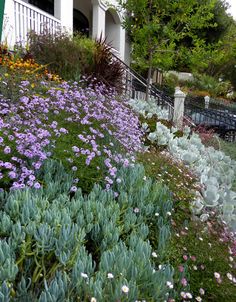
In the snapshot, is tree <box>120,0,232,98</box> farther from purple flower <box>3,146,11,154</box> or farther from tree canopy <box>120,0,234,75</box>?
purple flower <box>3,146,11,154</box>

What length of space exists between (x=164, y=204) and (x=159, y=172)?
3.41ft

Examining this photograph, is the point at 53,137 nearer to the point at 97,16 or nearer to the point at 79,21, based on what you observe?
the point at 97,16

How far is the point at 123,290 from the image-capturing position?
1.67 meters

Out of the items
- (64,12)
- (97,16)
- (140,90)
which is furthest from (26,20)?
(97,16)

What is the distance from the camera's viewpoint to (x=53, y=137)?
327 cm

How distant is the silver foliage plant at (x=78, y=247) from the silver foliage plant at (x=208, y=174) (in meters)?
0.80

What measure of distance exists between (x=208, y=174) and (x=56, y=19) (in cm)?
754

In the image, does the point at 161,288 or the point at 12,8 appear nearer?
the point at 161,288

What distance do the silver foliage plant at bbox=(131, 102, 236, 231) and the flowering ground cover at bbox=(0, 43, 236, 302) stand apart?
0.20 ft

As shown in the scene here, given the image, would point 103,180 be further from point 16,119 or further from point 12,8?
point 12,8

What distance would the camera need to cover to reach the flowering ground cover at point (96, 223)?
1.81 m

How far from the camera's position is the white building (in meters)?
8.22

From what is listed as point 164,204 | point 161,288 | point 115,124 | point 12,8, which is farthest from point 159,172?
point 12,8

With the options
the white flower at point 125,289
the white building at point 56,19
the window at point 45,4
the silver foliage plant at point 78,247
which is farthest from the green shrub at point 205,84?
the white flower at point 125,289
